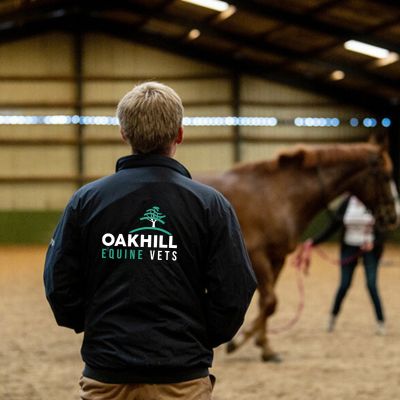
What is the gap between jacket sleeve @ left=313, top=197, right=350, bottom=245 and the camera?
7.74m

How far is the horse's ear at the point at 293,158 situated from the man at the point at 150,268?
184 inches

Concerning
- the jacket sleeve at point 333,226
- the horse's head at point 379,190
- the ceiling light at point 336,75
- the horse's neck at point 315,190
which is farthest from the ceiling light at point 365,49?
the horse's neck at point 315,190

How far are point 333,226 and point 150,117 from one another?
230 inches

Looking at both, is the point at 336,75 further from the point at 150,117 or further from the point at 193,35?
the point at 150,117

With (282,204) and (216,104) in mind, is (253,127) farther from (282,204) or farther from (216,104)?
(282,204)

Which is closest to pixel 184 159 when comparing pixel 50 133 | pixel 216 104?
pixel 216 104

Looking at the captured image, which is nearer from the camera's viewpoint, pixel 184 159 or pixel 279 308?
pixel 279 308

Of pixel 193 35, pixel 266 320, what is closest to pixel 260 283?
pixel 266 320

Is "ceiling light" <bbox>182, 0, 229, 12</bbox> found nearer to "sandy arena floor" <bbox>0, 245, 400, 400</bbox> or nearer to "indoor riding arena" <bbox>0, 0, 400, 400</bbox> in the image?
"indoor riding arena" <bbox>0, 0, 400, 400</bbox>

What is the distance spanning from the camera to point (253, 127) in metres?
23.1

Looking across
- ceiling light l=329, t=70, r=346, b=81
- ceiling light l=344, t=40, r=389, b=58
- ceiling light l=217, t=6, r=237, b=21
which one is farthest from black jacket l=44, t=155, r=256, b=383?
ceiling light l=329, t=70, r=346, b=81

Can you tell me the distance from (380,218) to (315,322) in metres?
1.88

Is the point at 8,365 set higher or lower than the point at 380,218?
lower

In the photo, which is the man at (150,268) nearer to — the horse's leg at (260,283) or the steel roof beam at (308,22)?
the horse's leg at (260,283)
